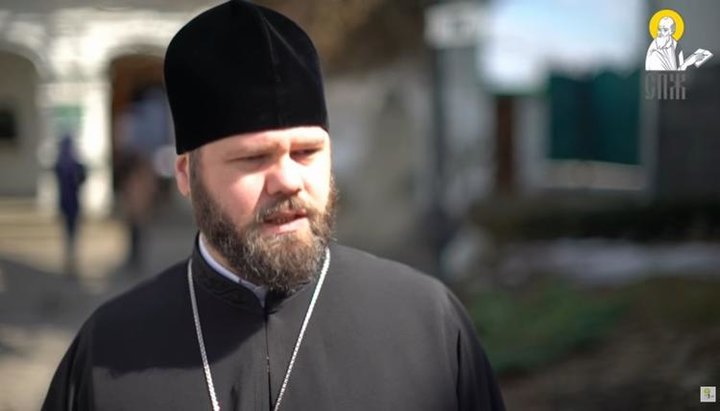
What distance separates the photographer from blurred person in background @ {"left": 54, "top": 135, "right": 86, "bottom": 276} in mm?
9094

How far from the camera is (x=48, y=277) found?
8.83 metres

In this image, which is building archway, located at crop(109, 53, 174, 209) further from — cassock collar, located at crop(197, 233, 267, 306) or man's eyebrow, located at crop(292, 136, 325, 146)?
man's eyebrow, located at crop(292, 136, 325, 146)

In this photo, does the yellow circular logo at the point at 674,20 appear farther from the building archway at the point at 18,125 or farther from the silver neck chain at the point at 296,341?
the building archway at the point at 18,125

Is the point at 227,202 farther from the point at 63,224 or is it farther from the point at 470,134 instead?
the point at 470,134

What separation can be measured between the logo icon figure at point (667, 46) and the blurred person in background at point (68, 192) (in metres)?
5.52

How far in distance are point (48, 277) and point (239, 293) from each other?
7504mm

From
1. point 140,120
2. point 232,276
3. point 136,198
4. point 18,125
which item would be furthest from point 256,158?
point 140,120

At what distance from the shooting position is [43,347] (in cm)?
668

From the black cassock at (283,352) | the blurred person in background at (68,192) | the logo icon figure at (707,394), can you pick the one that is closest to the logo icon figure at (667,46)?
the logo icon figure at (707,394)

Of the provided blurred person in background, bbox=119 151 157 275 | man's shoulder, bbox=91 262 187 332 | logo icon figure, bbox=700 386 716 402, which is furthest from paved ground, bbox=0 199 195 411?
man's shoulder, bbox=91 262 187 332

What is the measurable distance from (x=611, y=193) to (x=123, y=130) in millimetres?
5954

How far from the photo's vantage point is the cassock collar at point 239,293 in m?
1.85

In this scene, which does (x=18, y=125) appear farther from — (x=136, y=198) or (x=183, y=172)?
(x=183, y=172)

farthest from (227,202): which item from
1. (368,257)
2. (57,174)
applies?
(57,174)
